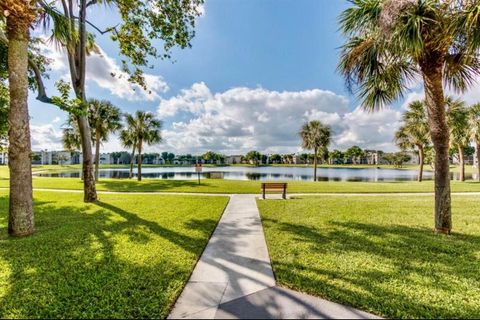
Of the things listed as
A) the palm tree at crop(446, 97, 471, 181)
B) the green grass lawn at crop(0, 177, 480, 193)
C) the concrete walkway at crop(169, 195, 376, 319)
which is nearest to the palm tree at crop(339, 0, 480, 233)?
the concrete walkway at crop(169, 195, 376, 319)

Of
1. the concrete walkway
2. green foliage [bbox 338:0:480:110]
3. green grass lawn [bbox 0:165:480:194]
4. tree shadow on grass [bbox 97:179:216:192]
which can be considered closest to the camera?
the concrete walkway

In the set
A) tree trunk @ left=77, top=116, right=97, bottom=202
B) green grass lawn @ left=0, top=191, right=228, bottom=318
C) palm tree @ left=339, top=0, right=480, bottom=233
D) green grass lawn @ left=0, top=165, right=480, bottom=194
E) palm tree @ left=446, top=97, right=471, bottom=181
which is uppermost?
palm tree @ left=446, top=97, right=471, bottom=181

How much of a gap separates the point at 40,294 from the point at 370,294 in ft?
14.8

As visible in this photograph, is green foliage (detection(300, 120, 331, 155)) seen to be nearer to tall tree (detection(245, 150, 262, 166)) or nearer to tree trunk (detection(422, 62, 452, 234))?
tree trunk (detection(422, 62, 452, 234))

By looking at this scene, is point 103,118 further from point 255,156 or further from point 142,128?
point 255,156

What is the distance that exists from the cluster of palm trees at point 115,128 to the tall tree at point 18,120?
17.2 metres

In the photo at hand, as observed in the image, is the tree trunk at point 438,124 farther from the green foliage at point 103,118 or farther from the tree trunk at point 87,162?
the green foliage at point 103,118

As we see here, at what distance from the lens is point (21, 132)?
18.0ft

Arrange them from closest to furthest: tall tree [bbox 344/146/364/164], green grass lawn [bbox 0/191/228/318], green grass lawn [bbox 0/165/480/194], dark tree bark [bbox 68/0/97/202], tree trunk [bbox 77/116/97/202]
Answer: green grass lawn [bbox 0/191/228/318] → dark tree bark [bbox 68/0/97/202] → tree trunk [bbox 77/116/97/202] → green grass lawn [bbox 0/165/480/194] → tall tree [bbox 344/146/364/164]

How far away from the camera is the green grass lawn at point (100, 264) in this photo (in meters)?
2.90

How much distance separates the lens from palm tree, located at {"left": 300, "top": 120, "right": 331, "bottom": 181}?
30.7 meters

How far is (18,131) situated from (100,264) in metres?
3.98

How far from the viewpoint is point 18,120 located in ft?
17.8

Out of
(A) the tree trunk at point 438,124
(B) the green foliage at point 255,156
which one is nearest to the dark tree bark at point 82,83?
(A) the tree trunk at point 438,124
